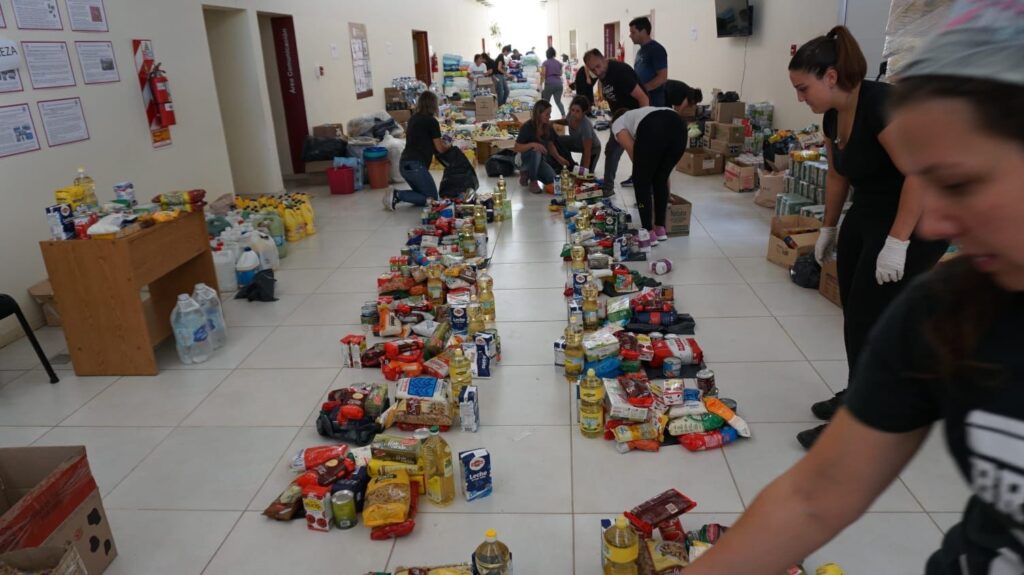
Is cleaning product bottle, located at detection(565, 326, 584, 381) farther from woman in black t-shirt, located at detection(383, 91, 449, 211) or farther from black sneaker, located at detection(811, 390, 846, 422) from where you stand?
woman in black t-shirt, located at detection(383, 91, 449, 211)

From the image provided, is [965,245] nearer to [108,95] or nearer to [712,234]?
[712,234]

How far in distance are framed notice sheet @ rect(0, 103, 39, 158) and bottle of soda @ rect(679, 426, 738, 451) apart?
445 cm

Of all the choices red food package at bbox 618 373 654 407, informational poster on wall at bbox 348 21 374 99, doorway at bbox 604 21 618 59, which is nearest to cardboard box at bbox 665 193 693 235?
red food package at bbox 618 373 654 407

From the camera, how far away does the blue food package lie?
2.43m

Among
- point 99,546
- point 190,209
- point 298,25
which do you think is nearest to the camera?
point 99,546

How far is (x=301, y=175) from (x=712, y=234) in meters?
6.14

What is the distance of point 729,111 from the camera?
27.1ft

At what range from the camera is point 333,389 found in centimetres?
338

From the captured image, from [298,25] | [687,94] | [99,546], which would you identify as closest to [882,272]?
[99,546]

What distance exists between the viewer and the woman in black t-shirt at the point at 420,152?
7.03 meters

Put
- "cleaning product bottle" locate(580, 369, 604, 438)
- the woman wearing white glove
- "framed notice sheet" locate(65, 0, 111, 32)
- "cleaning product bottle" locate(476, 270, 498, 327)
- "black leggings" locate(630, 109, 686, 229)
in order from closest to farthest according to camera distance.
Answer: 1. the woman wearing white glove
2. "cleaning product bottle" locate(580, 369, 604, 438)
3. "cleaning product bottle" locate(476, 270, 498, 327)
4. "framed notice sheet" locate(65, 0, 111, 32)
5. "black leggings" locate(630, 109, 686, 229)

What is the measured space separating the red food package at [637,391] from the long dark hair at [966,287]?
212 centimetres

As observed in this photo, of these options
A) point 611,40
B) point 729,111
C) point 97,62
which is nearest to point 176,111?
point 97,62

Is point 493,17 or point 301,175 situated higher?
point 493,17
